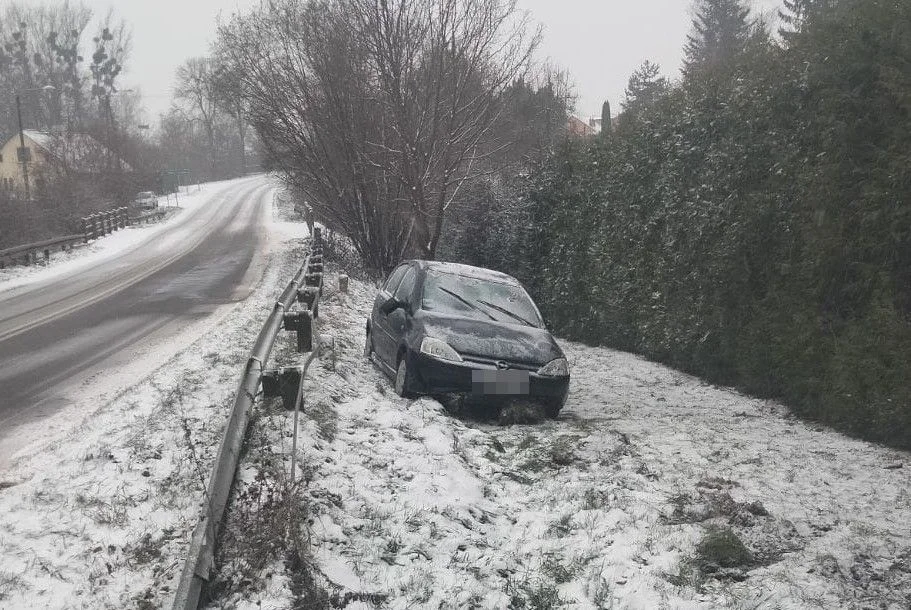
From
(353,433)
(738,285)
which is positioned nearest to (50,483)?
(353,433)

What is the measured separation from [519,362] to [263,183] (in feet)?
248

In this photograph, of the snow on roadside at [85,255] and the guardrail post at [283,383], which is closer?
the guardrail post at [283,383]

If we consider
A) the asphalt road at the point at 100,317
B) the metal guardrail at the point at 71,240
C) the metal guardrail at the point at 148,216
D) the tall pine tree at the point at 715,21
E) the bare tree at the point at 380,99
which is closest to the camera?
the asphalt road at the point at 100,317

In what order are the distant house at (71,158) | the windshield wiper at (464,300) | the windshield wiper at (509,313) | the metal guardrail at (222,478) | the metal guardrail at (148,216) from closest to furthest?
the metal guardrail at (222,478)
the windshield wiper at (464,300)
the windshield wiper at (509,313)
the distant house at (71,158)
the metal guardrail at (148,216)

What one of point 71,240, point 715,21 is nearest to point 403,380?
point 71,240

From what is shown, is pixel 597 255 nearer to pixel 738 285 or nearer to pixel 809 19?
pixel 738 285

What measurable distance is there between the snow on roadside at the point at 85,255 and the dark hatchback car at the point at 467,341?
44.4 feet

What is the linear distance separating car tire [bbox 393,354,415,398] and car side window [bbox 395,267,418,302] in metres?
1.06

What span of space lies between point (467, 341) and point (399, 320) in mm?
1167

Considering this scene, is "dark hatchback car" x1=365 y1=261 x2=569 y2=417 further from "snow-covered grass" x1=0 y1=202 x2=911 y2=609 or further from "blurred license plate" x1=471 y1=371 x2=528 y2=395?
"snow-covered grass" x1=0 y1=202 x2=911 y2=609

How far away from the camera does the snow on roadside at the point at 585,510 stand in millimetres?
3668

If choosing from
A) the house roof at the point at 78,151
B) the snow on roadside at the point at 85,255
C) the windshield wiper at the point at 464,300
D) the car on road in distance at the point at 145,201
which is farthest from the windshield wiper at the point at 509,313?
the car on road in distance at the point at 145,201

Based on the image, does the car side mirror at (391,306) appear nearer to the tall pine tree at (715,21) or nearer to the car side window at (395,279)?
the car side window at (395,279)

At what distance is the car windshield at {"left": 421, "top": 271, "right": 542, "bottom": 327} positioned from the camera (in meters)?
8.11
